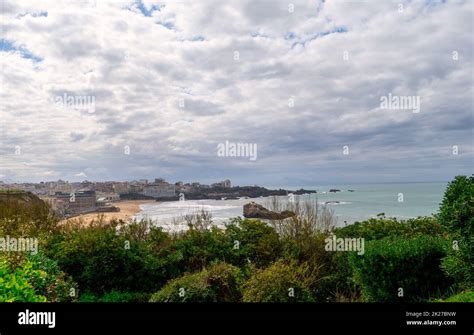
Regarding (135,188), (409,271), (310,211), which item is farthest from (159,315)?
(135,188)

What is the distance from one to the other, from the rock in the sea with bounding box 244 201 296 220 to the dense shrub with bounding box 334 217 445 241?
4.24 feet

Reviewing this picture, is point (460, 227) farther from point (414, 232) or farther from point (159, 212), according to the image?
point (159, 212)

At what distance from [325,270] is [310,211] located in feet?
4.99

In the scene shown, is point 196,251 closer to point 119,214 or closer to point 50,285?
point 119,214

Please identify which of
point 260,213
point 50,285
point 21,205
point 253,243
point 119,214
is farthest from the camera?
point 21,205

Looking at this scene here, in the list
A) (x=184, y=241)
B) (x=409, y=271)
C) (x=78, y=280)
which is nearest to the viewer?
(x=409, y=271)

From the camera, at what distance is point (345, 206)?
9.81 metres

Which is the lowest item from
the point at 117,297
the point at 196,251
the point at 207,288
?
the point at 117,297

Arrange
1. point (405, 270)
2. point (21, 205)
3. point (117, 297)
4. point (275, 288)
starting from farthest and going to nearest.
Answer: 1. point (21, 205)
2. point (117, 297)
3. point (405, 270)
4. point (275, 288)

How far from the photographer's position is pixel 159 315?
4.47m

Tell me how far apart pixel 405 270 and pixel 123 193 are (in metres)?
7.27

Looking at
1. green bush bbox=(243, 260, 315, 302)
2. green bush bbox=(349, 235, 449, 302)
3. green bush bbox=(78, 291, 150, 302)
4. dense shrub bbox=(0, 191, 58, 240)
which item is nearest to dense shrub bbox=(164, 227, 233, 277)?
green bush bbox=(78, 291, 150, 302)

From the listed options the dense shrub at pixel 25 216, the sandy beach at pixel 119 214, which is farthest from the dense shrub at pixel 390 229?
the dense shrub at pixel 25 216

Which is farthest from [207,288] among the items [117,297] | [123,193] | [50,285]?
[123,193]
